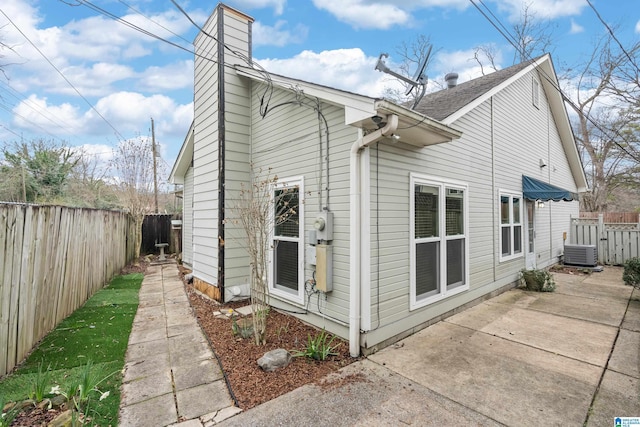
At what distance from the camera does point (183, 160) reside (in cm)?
906

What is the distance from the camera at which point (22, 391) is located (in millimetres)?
2703

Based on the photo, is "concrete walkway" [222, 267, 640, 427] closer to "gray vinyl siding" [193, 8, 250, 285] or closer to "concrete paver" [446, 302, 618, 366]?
"concrete paver" [446, 302, 618, 366]

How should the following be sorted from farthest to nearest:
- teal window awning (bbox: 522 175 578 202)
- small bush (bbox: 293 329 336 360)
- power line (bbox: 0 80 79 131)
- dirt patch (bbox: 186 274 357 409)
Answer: power line (bbox: 0 80 79 131)
teal window awning (bbox: 522 175 578 202)
small bush (bbox: 293 329 336 360)
dirt patch (bbox: 186 274 357 409)

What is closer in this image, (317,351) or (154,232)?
(317,351)

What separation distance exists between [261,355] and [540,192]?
293 inches

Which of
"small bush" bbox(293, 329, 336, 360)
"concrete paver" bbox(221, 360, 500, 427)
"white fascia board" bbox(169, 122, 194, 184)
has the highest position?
"white fascia board" bbox(169, 122, 194, 184)

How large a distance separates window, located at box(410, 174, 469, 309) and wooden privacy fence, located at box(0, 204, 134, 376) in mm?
4698

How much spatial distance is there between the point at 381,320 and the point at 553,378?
1808mm

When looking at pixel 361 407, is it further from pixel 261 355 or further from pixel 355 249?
pixel 355 249

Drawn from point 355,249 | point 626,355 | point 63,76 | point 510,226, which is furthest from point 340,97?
point 63,76

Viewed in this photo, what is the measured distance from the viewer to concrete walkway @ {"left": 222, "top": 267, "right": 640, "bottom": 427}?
2.48 m

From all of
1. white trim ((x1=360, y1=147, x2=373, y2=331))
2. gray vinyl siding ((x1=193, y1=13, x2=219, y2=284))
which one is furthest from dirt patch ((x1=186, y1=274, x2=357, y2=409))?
gray vinyl siding ((x1=193, y1=13, x2=219, y2=284))

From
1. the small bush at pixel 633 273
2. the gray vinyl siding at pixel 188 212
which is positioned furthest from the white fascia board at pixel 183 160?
the small bush at pixel 633 273

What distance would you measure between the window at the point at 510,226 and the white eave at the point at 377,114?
11.8 feet
